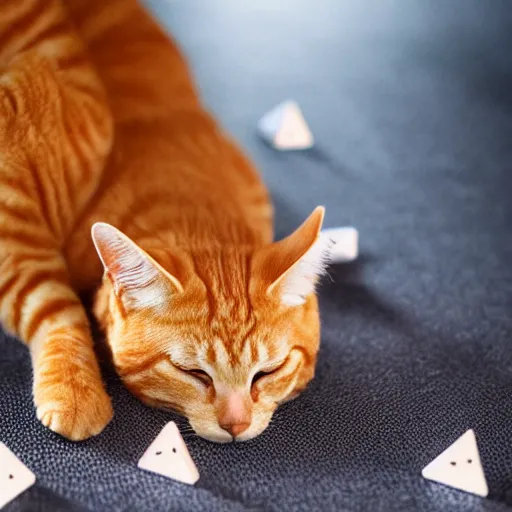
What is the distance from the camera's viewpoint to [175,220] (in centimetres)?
127

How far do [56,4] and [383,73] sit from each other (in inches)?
44.0

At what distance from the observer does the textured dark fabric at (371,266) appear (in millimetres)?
1076

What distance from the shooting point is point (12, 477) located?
1026 millimetres

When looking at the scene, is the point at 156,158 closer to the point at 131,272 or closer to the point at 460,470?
the point at 131,272

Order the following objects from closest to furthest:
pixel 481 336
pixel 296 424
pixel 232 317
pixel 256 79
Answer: pixel 232 317 < pixel 296 424 < pixel 481 336 < pixel 256 79

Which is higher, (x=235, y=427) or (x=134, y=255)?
(x=134, y=255)

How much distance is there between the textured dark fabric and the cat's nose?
0.21 feet

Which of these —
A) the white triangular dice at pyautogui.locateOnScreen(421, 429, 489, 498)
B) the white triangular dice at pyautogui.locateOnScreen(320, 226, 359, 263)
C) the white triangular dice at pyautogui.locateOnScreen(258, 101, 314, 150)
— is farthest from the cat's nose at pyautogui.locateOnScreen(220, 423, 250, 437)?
the white triangular dice at pyautogui.locateOnScreen(258, 101, 314, 150)

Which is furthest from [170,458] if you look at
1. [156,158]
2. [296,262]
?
[156,158]

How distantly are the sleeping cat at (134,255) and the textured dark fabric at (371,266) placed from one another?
0.20 ft

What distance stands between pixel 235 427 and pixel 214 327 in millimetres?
150

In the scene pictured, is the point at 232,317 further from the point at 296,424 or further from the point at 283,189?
the point at 283,189

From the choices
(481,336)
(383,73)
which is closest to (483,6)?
(383,73)

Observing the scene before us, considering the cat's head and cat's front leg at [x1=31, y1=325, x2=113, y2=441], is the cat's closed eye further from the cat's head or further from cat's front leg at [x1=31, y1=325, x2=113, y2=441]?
cat's front leg at [x1=31, y1=325, x2=113, y2=441]
